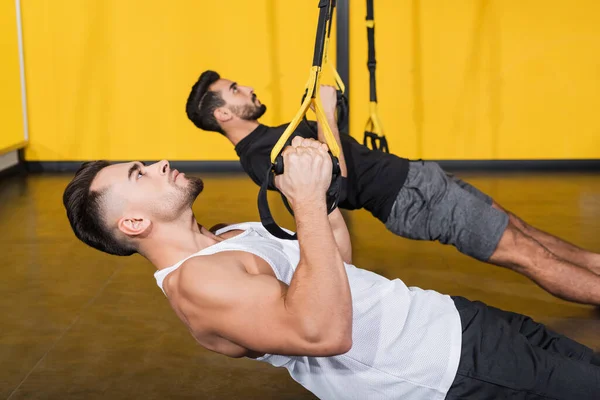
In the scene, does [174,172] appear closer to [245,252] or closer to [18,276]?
[245,252]

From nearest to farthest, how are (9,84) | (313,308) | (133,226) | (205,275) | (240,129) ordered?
(313,308) → (205,275) → (133,226) → (240,129) → (9,84)

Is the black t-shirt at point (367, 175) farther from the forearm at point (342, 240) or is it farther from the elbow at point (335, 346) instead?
the elbow at point (335, 346)

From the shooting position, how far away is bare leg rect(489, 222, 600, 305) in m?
2.94

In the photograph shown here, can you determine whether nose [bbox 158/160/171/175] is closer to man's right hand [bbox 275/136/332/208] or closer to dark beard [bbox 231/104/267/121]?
man's right hand [bbox 275/136/332/208]

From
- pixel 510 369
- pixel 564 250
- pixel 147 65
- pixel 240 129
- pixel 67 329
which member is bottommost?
pixel 67 329

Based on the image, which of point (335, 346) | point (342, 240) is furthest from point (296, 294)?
point (342, 240)

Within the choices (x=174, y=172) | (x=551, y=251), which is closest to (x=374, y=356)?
(x=174, y=172)

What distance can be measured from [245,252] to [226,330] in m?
0.23

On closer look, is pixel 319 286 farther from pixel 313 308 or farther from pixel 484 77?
pixel 484 77

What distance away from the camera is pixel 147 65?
6.37 m

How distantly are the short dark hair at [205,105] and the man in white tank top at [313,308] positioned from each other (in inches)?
59.7

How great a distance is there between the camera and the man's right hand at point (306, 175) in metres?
1.67

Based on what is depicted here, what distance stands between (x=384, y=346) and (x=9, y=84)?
17.1 feet

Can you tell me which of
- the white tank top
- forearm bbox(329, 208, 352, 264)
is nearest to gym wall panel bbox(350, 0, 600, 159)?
forearm bbox(329, 208, 352, 264)
